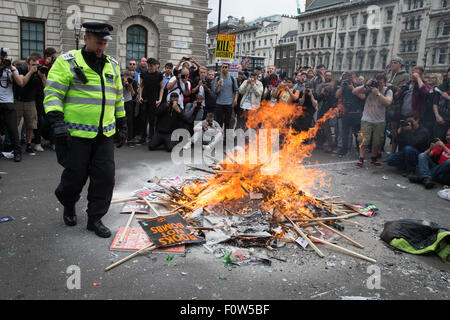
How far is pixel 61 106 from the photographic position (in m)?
3.71

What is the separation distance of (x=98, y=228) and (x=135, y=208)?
0.93 m

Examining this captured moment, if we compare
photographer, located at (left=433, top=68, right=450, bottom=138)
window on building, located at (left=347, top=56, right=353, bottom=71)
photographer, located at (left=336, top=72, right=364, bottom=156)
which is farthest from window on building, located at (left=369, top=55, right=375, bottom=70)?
photographer, located at (left=433, top=68, right=450, bottom=138)

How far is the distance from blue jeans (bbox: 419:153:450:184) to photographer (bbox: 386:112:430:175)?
43 centimetres

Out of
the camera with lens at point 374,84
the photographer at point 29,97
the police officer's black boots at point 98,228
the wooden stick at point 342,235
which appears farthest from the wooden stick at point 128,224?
the camera with lens at point 374,84

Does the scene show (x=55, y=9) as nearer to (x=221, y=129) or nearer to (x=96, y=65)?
(x=221, y=129)

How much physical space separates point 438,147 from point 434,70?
156ft

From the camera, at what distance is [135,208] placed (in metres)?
5.03

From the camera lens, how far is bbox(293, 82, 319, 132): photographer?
31.3 ft

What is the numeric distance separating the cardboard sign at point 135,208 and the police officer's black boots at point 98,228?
2.30 ft

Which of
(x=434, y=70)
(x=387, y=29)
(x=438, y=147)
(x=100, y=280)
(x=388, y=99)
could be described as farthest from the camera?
(x=387, y=29)

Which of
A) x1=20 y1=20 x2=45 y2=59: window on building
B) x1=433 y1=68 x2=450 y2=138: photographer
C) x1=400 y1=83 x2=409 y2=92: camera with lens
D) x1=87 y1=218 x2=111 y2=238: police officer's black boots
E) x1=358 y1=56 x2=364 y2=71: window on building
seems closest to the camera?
x1=87 y1=218 x2=111 y2=238: police officer's black boots

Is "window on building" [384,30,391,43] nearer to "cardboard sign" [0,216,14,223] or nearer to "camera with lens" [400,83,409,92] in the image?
"camera with lens" [400,83,409,92]

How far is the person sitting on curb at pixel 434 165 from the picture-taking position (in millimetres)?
7059
